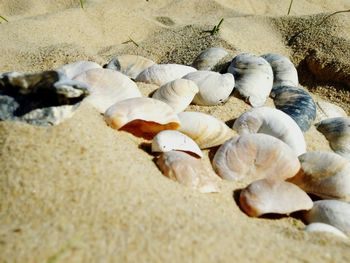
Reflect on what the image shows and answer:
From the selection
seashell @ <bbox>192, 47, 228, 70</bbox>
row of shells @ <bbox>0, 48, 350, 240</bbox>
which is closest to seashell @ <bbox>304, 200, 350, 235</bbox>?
row of shells @ <bbox>0, 48, 350, 240</bbox>

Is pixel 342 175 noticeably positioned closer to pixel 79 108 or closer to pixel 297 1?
pixel 79 108

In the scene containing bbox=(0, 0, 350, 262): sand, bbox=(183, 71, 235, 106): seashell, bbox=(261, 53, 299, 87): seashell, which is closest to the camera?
bbox=(0, 0, 350, 262): sand

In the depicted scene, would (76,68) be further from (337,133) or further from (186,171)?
(337,133)

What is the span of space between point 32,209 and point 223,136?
90 cm

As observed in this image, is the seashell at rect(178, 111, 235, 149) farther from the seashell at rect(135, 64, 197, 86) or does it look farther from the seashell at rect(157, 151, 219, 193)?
the seashell at rect(135, 64, 197, 86)

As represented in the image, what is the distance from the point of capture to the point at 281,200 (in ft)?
5.41

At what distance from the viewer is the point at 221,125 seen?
1967 millimetres

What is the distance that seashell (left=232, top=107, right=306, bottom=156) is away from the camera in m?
1.99

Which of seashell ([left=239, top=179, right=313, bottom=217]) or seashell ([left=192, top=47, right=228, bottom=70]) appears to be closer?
seashell ([left=239, top=179, right=313, bottom=217])

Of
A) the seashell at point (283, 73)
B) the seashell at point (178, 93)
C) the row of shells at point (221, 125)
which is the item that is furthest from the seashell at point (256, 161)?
the seashell at point (283, 73)

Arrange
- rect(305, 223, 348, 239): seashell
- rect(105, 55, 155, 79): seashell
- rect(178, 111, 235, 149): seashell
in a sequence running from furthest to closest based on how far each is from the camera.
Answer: rect(105, 55, 155, 79): seashell < rect(178, 111, 235, 149): seashell < rect(305, 223, 348, 239): seashell

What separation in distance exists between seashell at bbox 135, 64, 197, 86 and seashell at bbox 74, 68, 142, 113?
0.89 feet

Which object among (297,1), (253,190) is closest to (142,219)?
(253,190)

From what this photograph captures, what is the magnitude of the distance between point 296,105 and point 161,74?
27.0 inches
